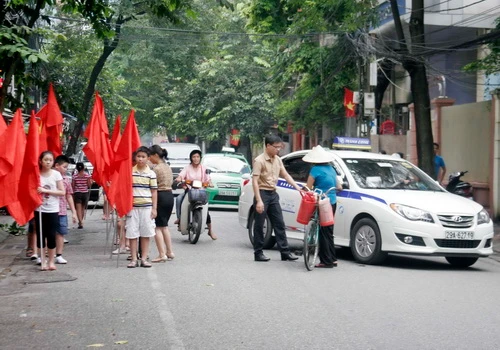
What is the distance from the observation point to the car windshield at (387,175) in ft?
45.2

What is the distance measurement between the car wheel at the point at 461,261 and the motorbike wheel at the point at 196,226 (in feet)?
15.2

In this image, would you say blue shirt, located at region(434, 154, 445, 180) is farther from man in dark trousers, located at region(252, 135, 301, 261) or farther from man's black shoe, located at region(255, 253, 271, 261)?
man's black shoe, located at region(255, 253, 271, 261)

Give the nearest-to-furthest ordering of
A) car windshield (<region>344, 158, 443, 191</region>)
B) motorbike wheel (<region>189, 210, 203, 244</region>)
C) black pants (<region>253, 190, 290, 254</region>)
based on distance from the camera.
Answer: black pants (<region>253, 190, 290, 254</region>) < car windshield (<region>344, 158, 443, 191</region>) < motorbike wheel (<region>189, 210, 203, 244</region>)

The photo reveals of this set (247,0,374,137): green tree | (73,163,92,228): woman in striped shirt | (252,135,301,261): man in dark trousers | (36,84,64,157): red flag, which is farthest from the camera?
(247,0,374,137): green tree

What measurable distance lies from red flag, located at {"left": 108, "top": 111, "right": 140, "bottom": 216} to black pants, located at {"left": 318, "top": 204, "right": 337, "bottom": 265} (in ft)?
9.12

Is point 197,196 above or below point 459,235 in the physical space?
above

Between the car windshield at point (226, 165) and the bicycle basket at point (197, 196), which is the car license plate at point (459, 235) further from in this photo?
the car windshield at point (226, 165)

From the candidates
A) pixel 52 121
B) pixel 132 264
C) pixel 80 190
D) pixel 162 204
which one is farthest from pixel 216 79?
pixel 132 264

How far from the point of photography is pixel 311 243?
1248cm

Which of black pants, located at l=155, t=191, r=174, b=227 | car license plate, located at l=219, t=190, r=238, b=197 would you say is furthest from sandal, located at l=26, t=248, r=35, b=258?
car license plate, located at l=219, t=190, r=238, b=197

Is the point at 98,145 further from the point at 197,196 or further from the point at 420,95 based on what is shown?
the point at 420,95

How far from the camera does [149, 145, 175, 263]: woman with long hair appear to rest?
44.3ft

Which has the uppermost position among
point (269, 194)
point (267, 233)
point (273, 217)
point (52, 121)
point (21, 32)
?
point (21, 32)

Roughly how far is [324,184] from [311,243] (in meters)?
0.92
